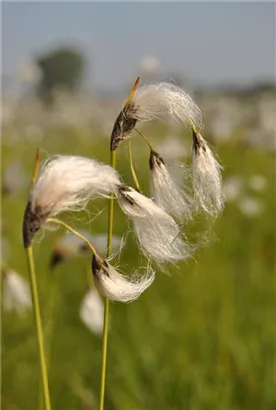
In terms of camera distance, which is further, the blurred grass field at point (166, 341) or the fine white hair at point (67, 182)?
the blurred grass field at point (166, 341)

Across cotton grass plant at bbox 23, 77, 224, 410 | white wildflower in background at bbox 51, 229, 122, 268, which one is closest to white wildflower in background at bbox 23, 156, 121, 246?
cotton grass plant at bbox 23, 77, 224, 410

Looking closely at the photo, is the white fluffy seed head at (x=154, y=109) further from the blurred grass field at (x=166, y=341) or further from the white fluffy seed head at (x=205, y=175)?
the blurred grass field at (x=166, y=341)

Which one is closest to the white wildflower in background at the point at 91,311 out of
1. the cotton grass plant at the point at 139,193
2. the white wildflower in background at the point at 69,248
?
the white wildflower in background at the point at 69,248

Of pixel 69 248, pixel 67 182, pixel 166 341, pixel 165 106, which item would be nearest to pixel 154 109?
pixel 165 106

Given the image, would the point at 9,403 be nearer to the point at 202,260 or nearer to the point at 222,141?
the point at 202,260

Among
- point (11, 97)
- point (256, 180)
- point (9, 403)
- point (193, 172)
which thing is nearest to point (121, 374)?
point (9, 403)

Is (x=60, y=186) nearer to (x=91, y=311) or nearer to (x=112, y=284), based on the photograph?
(x=112, y=284)

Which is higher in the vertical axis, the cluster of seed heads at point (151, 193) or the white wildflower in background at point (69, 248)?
the cluster of seed heads at point (151, 193)
